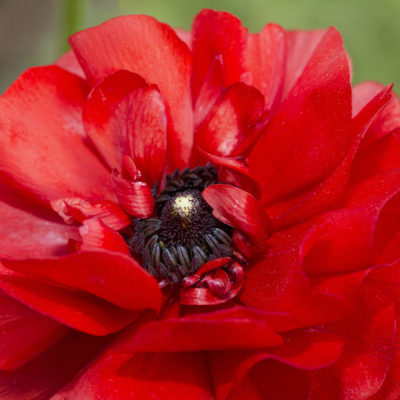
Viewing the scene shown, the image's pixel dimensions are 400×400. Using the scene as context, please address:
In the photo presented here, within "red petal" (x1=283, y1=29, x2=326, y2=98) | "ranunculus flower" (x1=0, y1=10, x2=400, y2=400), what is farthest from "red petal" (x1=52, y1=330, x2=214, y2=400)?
"red petal" (x1=283, y1=29, x2=326, y2=98)

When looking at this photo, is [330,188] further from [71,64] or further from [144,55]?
[71,64]

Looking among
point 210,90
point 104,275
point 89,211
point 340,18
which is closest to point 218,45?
point 210,90

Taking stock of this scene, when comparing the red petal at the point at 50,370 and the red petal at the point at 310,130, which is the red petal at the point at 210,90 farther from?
the red petal at the point at 50,370

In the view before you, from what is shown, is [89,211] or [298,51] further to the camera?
[298,51]

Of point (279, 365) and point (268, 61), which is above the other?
point (268, 61)

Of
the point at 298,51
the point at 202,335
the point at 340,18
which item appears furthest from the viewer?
the point at 340,18

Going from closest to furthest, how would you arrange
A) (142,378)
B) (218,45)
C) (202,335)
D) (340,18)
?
(202,335) → (142,378) → (218,45) → (340,18)

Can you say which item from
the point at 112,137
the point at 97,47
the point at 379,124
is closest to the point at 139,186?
the point at 112,137
